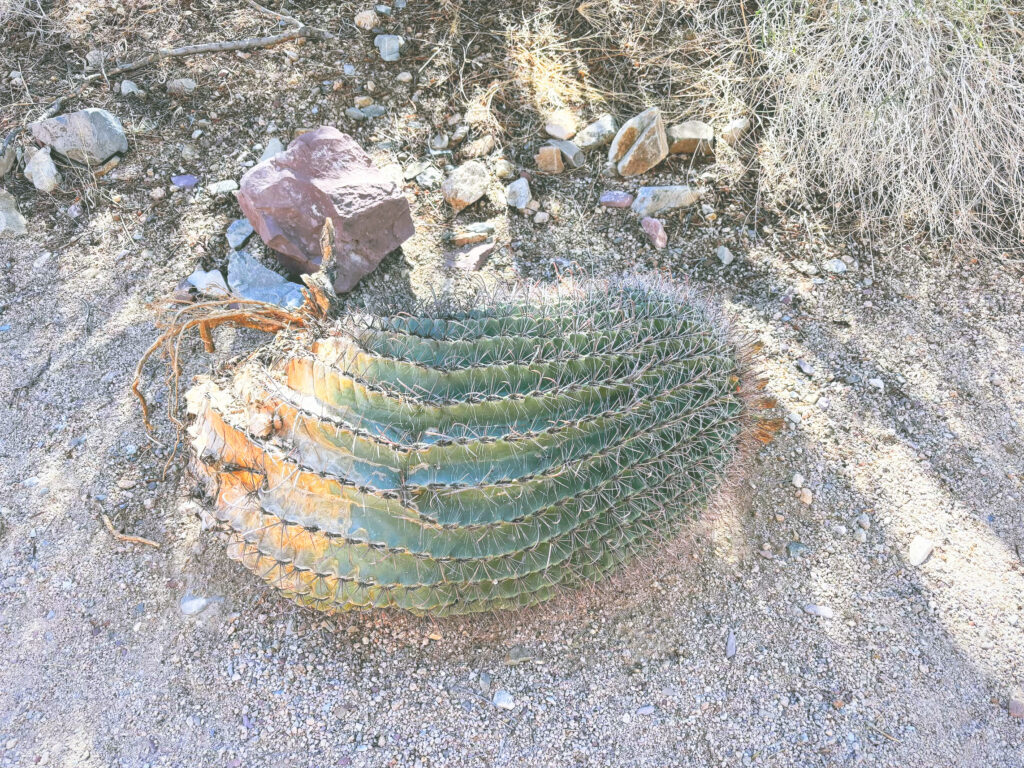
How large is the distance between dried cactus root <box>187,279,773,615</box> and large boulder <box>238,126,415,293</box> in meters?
0.93

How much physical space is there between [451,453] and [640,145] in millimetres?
2016

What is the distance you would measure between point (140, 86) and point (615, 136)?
2140 millimetres

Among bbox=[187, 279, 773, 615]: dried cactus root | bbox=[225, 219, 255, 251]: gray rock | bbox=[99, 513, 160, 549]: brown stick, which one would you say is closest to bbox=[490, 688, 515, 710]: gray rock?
bbox=[187, 279, 773, 615]: dried cactus root

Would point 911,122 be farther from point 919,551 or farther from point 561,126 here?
point 919,551

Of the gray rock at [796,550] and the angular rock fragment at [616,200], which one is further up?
the angular rock fragment at [616,200]

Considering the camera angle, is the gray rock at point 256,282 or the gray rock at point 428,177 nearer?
the gray rock at point 256,282

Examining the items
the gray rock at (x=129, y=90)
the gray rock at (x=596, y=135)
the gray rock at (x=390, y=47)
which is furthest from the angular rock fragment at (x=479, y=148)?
the gray rock at (x=129, y=90)

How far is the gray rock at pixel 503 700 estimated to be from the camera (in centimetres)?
210

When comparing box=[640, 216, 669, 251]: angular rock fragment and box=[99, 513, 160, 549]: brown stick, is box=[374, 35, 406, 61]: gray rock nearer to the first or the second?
box=[640, 216, 669, 251]: angular rock fragment

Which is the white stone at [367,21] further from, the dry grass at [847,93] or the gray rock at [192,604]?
the gray rock at [192,604]

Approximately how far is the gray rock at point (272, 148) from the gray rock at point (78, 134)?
0.64 metres

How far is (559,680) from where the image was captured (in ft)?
7.06

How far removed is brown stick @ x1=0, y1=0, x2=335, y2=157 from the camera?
11.2ft

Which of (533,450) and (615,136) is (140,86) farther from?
(533,450)
